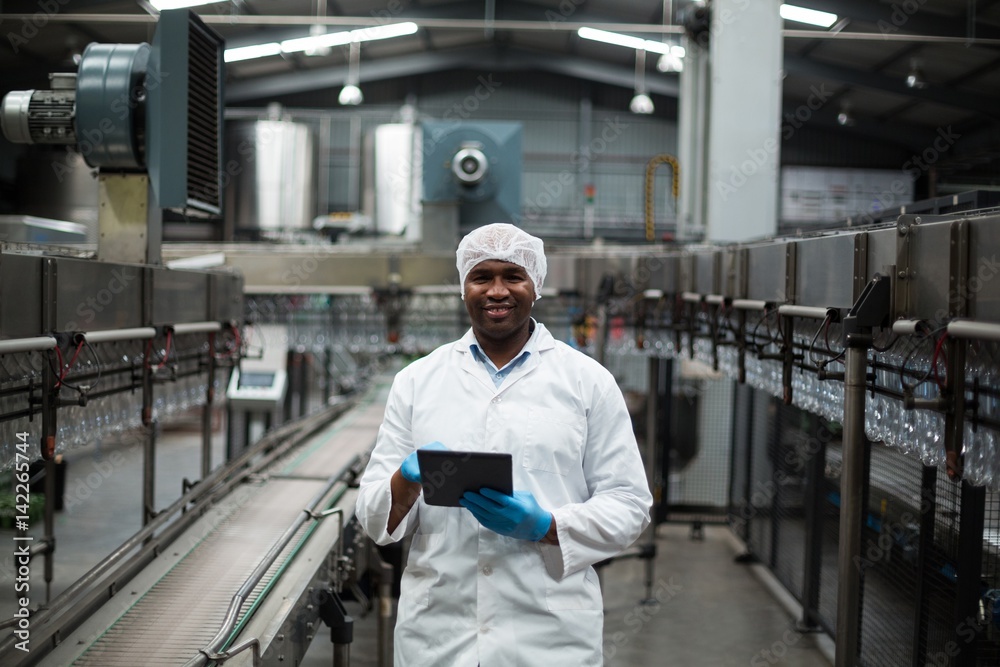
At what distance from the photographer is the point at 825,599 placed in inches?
186

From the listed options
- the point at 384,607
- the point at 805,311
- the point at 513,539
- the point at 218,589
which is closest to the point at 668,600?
the point at 384,607

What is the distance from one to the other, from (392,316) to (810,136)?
10625mm

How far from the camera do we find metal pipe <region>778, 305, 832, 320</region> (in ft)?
7.34

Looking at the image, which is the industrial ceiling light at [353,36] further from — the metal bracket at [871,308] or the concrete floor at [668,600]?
the metal bracket at [871,308]

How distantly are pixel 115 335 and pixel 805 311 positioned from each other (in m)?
2.01

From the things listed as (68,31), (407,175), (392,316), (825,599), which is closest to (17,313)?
(392,316)

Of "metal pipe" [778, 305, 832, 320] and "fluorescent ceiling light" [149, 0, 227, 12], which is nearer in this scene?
"metal pipe" [778, 305, 832, 320]

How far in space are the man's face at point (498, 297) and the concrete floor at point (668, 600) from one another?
3.14 m

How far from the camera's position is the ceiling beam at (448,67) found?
12992 mm

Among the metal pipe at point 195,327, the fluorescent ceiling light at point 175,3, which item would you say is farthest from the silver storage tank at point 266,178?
the metal pipe at point 195,327

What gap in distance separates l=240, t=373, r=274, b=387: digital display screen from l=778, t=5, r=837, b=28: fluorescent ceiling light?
603 cm

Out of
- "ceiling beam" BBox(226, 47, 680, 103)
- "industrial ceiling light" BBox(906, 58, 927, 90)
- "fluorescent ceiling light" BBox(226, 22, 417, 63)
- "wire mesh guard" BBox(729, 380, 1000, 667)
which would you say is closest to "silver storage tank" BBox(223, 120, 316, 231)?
"fluorescent ceiling light" BBox(226, 22, 417, 63)

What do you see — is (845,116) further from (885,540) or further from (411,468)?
(411,468)

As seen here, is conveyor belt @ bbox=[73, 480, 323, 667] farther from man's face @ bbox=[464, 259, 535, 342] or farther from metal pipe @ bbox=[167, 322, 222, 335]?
man's face @ bbox=[464, 259, 535, 342]
